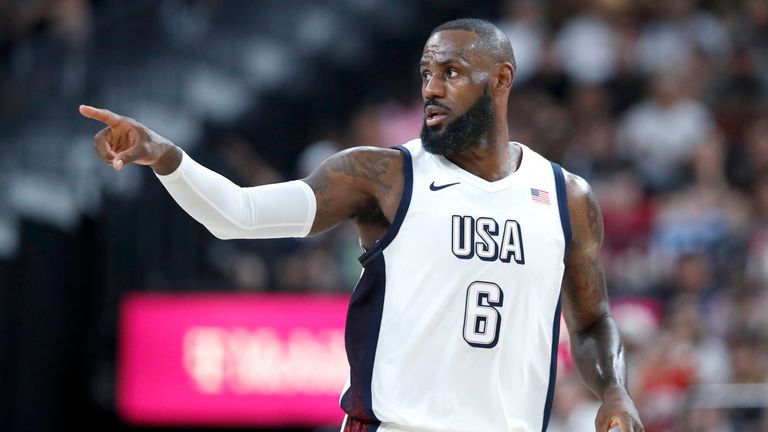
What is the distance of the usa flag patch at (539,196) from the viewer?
5.51 metres

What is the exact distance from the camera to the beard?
543cm

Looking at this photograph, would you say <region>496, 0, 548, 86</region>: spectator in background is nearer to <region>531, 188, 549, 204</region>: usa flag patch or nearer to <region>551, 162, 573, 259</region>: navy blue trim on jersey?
<region>551, 162, 573, 259</region>: navy blue trim on jersey

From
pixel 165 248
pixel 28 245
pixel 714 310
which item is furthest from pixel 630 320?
pixel 28 245

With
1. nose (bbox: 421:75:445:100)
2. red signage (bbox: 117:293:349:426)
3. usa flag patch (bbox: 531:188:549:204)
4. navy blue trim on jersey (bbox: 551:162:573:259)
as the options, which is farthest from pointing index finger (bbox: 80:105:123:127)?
red signage (bbox: 117:293:349:426)

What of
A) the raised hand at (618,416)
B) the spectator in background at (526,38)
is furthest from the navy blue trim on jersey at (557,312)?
the spectator in background at (526,38)

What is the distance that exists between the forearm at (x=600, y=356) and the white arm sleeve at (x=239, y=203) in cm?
130

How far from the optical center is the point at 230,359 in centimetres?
1236

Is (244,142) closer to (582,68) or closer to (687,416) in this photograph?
(582,68)

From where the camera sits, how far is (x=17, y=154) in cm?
1277

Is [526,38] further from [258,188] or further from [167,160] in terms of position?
[167,160]

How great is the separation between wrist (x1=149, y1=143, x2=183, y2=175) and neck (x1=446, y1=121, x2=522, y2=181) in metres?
1.18

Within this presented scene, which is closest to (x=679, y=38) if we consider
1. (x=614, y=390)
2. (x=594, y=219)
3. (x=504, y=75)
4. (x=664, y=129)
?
(x=664, y=129)

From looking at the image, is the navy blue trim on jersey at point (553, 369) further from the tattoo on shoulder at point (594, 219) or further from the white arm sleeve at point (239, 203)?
the white arm sleeve at point (239, 203)

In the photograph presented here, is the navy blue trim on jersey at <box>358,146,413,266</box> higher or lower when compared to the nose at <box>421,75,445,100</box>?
lower
